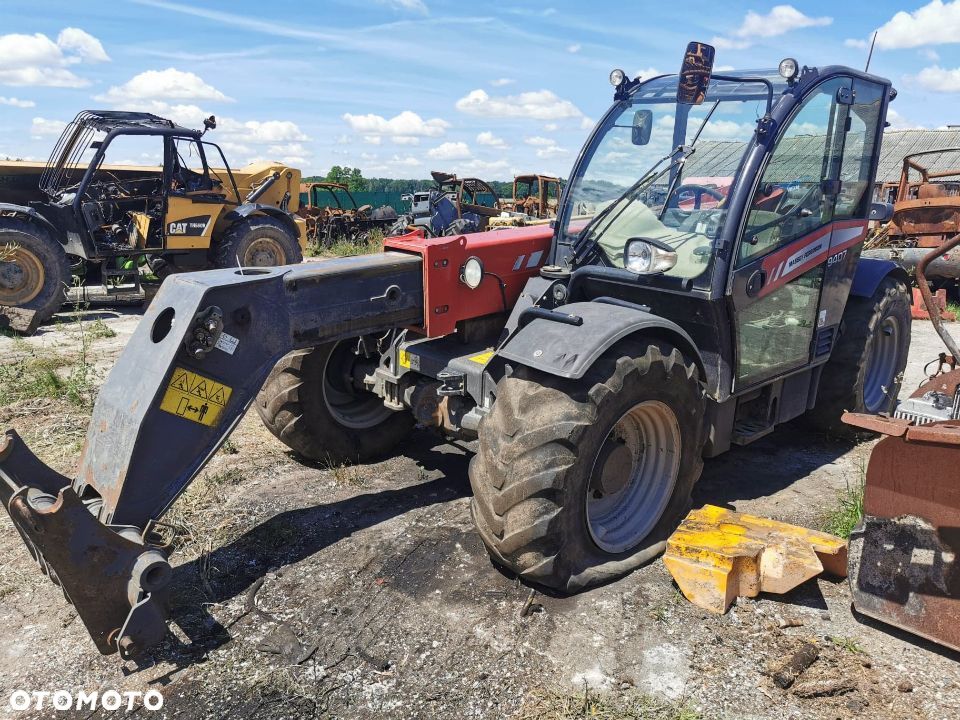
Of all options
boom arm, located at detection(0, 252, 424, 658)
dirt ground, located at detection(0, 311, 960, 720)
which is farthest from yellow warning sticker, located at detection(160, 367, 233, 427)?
dirt ground, located at detection(0, 311, 960, 720)

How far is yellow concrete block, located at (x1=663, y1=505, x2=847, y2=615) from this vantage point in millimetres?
3387

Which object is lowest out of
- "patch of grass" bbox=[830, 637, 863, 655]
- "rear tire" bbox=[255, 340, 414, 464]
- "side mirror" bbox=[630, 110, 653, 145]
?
"patch of grass" bbox=[830, 637, 863, 655]

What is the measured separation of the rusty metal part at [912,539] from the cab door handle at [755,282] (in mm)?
1087

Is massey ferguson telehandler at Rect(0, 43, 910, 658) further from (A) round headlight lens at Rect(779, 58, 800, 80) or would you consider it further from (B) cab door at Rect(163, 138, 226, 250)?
(B) cab door at Rect(163, 138, 226, 250)

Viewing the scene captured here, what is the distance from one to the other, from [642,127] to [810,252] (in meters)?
1.27

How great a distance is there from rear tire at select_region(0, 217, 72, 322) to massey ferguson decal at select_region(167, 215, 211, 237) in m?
1.51

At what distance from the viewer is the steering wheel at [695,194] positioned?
159 inches

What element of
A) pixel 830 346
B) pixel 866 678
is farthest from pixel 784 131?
pixel 866 678

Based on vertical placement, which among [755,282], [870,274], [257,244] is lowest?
[257,244]

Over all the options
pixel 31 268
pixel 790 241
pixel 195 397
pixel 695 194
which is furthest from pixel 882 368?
pixel 31 268

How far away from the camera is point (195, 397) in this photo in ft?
10.7

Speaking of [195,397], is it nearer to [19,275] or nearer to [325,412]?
[325,412]

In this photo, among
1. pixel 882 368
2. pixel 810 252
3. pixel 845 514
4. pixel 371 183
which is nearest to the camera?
pixel 845 514

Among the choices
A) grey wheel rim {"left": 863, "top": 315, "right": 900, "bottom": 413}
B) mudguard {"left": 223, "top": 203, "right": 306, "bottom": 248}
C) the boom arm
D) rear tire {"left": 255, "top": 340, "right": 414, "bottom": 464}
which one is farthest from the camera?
mudguard {"left": 223, "top": 203, "right": 306, "bottom": 248}
